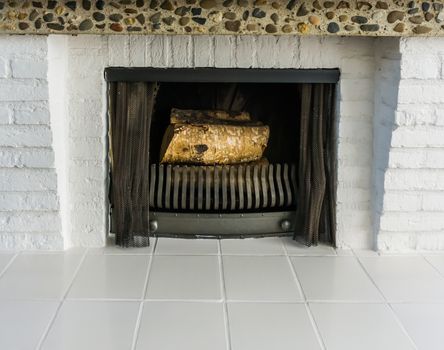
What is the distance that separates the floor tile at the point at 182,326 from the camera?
1.46 m

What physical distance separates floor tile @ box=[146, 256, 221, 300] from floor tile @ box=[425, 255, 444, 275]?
686 mm

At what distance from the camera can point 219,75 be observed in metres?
1.99

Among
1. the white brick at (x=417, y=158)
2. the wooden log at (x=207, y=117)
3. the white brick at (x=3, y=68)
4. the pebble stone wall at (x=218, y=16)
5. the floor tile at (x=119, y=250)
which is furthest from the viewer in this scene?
the wooden log at (x=207, y=117)

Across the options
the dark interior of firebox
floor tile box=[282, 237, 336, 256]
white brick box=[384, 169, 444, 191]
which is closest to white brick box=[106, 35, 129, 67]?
the dark interior of firebox

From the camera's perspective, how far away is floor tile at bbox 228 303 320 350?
1.47 meters

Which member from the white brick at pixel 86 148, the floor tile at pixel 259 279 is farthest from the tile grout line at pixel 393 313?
the white brick at pixel 86 148

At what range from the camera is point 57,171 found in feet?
6.33

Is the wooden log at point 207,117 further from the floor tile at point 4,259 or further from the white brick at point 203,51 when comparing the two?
the floor tile at point 4,259

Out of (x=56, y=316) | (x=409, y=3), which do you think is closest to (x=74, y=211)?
(x=56, y=316)

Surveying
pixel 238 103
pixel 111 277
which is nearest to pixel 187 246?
pixel 111 277

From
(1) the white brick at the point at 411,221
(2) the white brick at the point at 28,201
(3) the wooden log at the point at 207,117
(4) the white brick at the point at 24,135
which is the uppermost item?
(3) the wooden log at the point at 207,117

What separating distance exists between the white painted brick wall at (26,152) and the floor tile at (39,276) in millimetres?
73

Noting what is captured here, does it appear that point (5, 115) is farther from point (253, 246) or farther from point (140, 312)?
point (253, 246)

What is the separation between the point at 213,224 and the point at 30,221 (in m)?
0.60
